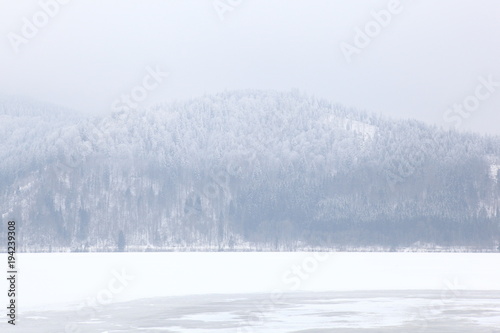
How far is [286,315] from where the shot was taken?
2630cm

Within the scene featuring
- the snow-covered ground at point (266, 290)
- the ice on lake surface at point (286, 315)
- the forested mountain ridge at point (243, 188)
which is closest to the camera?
the ice on lake surface at point (286, 315)

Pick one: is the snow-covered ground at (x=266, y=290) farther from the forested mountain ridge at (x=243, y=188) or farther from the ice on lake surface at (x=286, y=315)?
the forested mountain ridge at (x=243, y=188)

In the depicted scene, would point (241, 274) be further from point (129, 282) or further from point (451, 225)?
point (451, 225)

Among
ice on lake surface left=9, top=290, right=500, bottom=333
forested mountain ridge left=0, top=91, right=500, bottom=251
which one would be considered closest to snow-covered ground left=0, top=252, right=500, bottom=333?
ice on lake surface left=9, top=290, right=500, bottom=333

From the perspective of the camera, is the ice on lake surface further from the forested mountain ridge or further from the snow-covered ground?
the forested mountain ridge

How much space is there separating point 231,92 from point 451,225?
238 ft

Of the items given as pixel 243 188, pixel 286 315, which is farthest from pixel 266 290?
pixel 243 188

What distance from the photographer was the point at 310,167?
6516 inches

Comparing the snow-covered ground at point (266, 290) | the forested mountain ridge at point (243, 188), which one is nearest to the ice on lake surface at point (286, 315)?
the snow-covered ground at point (266, 290)

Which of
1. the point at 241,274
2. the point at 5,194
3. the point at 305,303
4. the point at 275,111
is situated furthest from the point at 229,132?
the point at 305,303

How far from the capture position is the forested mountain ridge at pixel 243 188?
14438 cm

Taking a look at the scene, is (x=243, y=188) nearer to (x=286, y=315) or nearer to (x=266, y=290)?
(x=266, y=290)

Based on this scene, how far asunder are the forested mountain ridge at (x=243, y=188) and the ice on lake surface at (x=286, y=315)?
109 m

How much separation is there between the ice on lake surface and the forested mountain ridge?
10894cm
